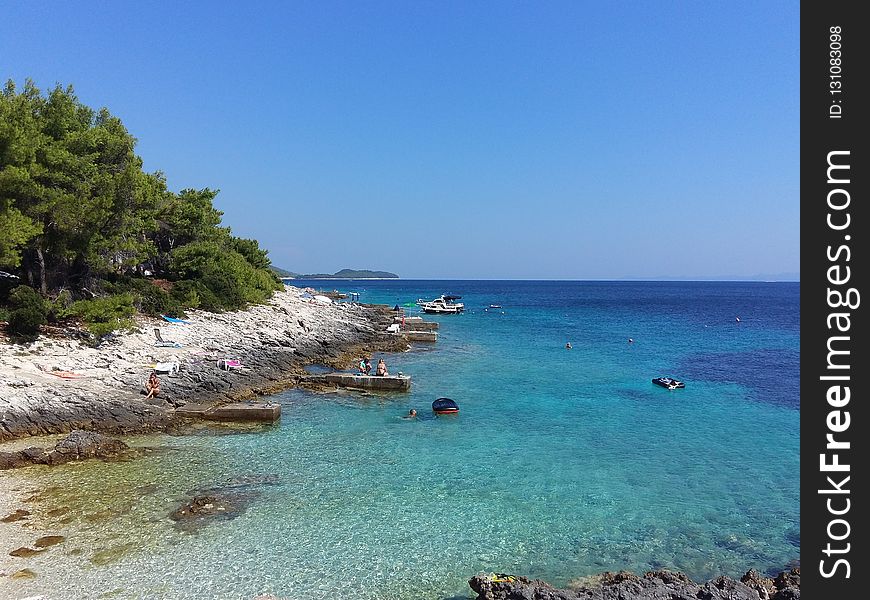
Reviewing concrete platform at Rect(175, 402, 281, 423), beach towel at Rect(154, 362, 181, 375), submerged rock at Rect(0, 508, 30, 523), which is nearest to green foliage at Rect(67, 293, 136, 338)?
beach towel at Rect(154, 362, 181, 375)

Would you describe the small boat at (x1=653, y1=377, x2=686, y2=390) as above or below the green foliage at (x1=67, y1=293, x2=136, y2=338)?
below

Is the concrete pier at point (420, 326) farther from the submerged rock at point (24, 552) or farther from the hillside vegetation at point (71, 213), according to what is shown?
the submerged rock at point (24, 552)

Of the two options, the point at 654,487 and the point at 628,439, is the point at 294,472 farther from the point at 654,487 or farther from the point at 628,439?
the point at 628,439

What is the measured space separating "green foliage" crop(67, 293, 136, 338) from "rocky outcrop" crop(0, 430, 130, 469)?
10203 millimetres

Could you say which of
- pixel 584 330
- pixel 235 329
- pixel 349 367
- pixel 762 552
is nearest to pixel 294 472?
pixel 762 552

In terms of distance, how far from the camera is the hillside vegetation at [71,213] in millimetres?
25766

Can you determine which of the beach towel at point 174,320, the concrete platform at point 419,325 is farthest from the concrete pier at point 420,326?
the beach towel at point 174,320

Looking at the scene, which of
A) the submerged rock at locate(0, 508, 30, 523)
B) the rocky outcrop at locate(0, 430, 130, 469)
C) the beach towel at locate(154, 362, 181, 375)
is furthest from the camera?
the beach towel at locate(154, 362, 181, 375)

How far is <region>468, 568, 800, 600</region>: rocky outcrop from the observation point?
10117 millimetres

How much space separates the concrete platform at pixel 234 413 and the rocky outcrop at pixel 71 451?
14.4ft

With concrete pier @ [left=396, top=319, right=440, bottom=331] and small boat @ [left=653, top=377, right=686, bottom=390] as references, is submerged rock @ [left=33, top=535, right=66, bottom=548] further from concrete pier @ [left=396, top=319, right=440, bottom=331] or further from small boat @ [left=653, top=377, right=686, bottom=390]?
concrete pier @ [left=396, top=319, right=440, bottom=331]

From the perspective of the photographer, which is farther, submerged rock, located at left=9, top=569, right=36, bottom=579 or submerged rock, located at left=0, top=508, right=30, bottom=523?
submerged rock, located at left=0, top=508, right=30, bottom=523

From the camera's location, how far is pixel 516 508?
1579 cm

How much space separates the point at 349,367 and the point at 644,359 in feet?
91.1
